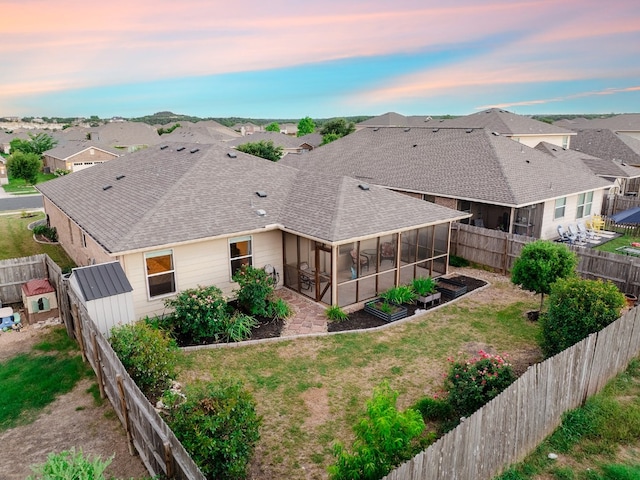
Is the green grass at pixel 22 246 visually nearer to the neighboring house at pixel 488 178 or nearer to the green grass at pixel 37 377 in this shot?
the green grass at pixel 37 377

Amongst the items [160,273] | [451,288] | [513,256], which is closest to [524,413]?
[451,288]

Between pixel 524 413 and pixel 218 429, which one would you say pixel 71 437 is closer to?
pixel 218 429

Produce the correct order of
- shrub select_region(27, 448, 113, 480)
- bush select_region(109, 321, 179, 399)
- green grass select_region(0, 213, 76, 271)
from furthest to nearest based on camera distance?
1. green grass select_region(0, 213, 76, 271)
2. bush select_region(109, 321, 179, 399)
3. shrub select_region(27, 448, 113, 480)

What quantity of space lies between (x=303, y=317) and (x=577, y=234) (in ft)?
52.2

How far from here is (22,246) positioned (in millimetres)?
21219

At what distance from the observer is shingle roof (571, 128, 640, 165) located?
37719mm

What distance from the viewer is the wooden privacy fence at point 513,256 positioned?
14.7 meters

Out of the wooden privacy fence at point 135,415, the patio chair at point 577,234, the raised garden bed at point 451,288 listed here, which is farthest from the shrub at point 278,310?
the patio chair at point 577,234

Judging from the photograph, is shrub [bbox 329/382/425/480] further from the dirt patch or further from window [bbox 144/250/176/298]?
window [bbox 144/250/176/298]

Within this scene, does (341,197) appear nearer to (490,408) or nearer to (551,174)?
(490,408)

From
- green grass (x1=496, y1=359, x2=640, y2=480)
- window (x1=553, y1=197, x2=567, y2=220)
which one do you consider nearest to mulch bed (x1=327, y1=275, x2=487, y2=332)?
green grass (x1=496, y1=359, x2=640, y2=480)

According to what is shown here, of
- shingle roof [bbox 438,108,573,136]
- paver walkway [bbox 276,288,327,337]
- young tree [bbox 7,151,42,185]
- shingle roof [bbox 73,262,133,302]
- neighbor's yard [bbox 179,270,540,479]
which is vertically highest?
shingle roof [bbox 438,108,573,136]

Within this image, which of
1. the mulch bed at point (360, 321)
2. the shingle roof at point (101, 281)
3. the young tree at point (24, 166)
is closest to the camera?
the shingle roof at point (101, 281)

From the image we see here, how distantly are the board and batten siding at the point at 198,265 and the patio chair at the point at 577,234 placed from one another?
15426 mm
